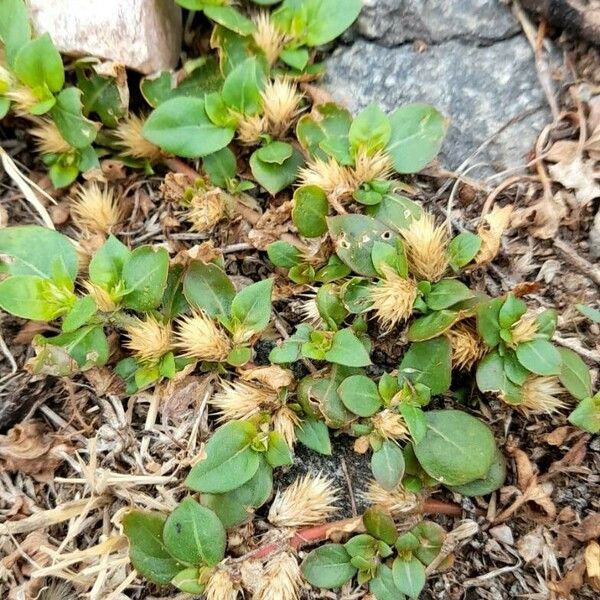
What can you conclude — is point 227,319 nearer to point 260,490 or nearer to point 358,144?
point 260,490

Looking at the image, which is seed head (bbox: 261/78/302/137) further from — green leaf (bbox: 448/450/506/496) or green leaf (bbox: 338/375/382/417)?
green leaf (bbox: 448/450/506/496)

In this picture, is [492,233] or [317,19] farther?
[317,19]

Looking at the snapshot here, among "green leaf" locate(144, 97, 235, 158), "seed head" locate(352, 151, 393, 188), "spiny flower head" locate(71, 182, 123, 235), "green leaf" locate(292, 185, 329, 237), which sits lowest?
"spiny flower head" locate(71, 182, 123, 235)

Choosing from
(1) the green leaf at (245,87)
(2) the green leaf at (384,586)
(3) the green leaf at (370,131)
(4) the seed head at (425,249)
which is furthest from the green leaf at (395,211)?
(2) the green leaf at (384,586)

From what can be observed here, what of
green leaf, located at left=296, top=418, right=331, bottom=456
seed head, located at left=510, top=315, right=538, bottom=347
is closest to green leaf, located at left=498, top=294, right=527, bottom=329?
seed head, located at left=510, top=315, right=538, bottom=347

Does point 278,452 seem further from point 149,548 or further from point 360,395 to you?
point 149,548

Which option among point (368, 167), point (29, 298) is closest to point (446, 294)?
point (368, 167)

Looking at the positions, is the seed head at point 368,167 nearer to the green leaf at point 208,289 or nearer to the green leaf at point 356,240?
the green leaf at point 356,240
